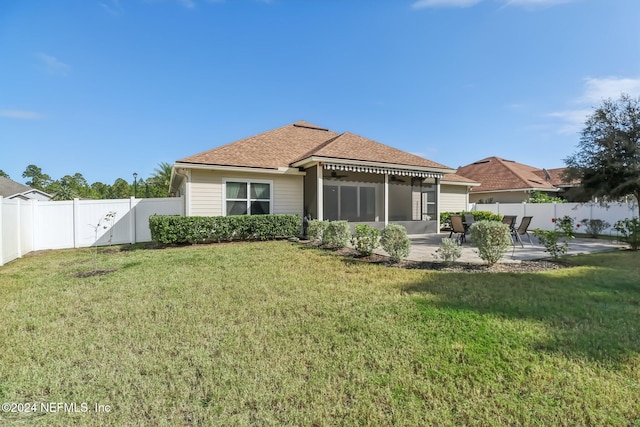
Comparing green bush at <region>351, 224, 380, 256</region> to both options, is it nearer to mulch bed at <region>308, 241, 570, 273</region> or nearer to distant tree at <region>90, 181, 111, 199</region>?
mulch bed at <region>308, 241, 570, 273</region>

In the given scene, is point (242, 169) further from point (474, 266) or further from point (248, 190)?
point (474, 266)

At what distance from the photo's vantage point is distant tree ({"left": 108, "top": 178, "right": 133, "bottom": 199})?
173 feet

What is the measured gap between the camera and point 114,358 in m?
3.51

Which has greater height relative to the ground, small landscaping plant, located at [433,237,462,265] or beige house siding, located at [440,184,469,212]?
beige house siding, located at [440,184,469,212]

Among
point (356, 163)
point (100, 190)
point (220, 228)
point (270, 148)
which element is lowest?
point (220, 228)

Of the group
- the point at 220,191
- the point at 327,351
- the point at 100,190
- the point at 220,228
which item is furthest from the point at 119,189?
the point at 327,351

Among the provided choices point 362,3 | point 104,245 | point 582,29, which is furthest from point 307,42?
point 104,245

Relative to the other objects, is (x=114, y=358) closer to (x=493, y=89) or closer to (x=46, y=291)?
(x=46, y=291)

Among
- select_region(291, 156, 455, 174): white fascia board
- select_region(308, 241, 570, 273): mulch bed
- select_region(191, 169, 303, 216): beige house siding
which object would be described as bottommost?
select_region(308, 241, 570, 273): mulch bed

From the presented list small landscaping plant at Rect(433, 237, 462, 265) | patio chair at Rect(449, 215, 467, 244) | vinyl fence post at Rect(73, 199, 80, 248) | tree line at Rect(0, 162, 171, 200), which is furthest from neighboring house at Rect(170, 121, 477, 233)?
tree line at Rect(0, 162, 171, 200)

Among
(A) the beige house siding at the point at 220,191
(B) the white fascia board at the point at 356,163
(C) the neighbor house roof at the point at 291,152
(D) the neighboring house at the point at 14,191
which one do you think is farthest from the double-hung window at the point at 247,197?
(D) the neighboring house at the point at 14,191

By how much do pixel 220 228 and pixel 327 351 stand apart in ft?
33.8

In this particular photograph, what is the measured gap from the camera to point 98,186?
62.6m

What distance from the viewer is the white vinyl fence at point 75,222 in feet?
36.2
